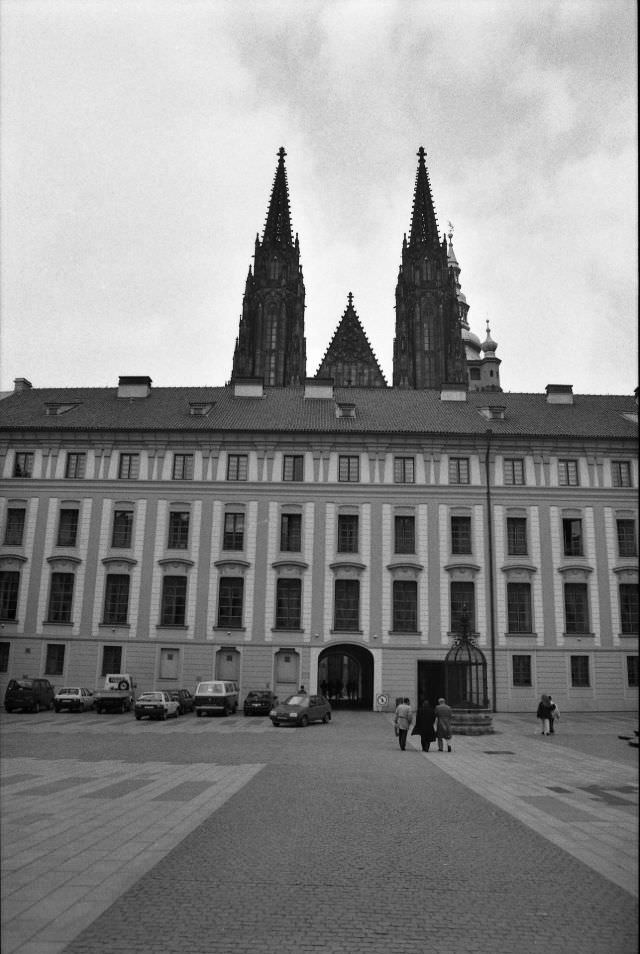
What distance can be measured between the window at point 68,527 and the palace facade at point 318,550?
116 mm

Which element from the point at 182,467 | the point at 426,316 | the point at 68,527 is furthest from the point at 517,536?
the point at 426,316

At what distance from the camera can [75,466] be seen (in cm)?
4572

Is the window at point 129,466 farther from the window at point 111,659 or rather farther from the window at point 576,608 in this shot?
the window at point 576,608

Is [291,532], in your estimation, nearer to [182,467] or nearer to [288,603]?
[288,603]

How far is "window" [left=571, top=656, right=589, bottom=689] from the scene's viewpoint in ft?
137

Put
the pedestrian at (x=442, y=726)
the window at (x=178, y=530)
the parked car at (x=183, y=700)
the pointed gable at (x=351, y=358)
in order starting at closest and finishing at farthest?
1. the pedestrian at (x=442, y=726)
2. the parked car at (x=183, y=700)
3. the window at (x=178, y=530)
4. the pointed gable at (x=351, y=358)

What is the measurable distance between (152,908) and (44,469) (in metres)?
40.9

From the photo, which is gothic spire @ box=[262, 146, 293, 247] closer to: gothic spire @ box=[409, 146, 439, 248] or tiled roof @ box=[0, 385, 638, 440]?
gothic spire @ box=[409, 146, 439, 248]

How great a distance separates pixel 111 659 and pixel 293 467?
14.9 meters

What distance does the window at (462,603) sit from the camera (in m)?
42.3

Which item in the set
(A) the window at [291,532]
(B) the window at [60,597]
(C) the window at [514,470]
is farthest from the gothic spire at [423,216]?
(B) the window at [60,597]

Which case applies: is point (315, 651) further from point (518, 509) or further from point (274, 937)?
point (274, 937)

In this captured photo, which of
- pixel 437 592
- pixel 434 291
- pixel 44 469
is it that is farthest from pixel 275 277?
pixel 437 592

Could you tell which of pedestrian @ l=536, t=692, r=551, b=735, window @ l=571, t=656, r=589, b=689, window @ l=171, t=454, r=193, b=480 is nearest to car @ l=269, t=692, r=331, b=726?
pedestrian @ l=536, t=692, r=551, b=735
